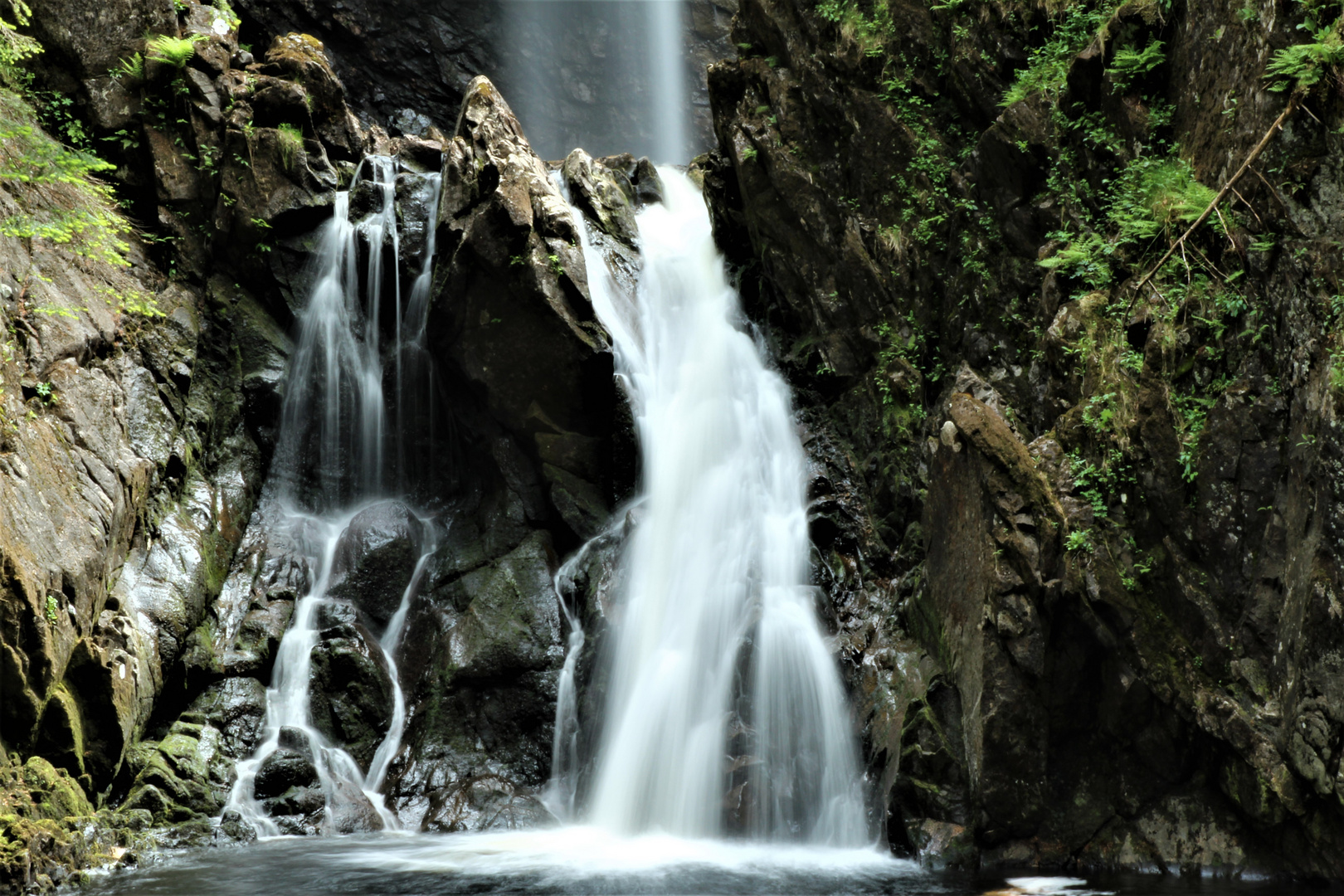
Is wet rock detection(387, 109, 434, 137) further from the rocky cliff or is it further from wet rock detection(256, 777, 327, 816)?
wet rock detection(256, 777, 327, 816)

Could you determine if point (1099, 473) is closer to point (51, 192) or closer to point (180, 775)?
point (180, 775)

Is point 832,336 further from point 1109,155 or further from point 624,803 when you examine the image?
point 624,803

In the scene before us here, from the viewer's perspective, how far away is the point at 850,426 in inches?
470

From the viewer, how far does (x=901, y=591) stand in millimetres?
9969

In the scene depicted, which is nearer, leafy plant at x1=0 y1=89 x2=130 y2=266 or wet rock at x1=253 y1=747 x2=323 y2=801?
wet rock at x1=253 y1=747 x2=323 y2=801

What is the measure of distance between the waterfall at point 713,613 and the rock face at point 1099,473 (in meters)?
0.57

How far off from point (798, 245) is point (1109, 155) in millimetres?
4948

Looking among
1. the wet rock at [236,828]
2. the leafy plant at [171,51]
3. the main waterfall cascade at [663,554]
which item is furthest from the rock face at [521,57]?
the wet rock at [236,828]

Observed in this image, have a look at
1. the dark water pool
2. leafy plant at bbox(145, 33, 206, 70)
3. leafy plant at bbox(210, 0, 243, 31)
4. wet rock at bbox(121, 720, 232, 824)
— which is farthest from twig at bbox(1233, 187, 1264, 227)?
leafy plant at bbox(210, 0, 243, 31)

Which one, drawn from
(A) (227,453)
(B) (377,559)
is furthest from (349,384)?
(B) (377,559)

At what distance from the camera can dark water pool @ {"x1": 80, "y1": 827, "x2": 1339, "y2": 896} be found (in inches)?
267

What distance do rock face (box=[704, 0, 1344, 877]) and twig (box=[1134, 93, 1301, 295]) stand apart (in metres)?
0.09

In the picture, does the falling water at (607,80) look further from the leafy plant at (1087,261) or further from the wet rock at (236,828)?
the wet rock at (236,828)

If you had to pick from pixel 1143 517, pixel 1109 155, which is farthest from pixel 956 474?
pixel 1109 155
